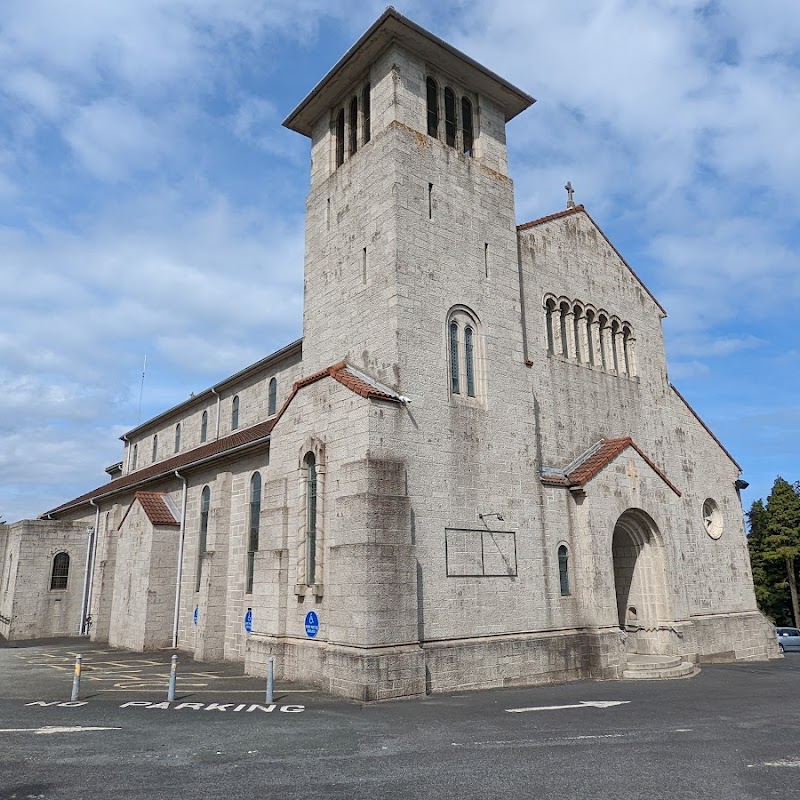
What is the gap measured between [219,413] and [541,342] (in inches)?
652

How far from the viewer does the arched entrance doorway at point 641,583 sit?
817 inches

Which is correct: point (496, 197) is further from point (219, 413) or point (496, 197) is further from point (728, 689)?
point (219, 413)

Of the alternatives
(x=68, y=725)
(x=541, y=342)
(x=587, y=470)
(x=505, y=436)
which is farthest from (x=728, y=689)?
(x=68, y=725)

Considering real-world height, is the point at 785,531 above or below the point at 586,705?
above

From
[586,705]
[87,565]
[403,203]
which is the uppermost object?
[403,203]

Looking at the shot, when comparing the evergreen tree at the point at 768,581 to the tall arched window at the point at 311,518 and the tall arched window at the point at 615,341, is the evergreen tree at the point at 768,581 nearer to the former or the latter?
the tall arched window at the point at 615,341

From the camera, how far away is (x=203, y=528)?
24984 mm

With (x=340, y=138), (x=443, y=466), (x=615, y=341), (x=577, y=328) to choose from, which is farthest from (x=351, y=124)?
(x=615, y=341)

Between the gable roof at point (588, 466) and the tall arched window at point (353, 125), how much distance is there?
11627 millimetres

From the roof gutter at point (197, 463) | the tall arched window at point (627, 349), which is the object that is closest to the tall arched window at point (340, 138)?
the roof gutter at point (197, 463)

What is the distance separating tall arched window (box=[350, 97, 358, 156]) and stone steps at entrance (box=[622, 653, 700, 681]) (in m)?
17.3

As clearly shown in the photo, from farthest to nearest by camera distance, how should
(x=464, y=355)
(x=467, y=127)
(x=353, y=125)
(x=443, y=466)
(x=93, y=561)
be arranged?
(x=93, y=561), (x=467, y=127), (x=353, y=125), (x=464, y=355), (x=443, y=466)

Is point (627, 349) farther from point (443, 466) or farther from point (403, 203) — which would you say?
point (443, 466)

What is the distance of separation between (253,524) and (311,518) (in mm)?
5632
